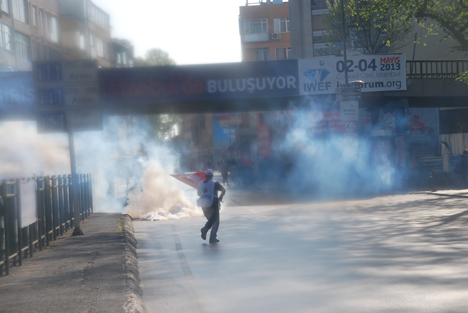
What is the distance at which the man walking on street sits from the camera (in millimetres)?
13875

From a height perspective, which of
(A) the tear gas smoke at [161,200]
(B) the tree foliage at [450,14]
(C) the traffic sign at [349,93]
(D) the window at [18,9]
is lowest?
(A) the tear gas smoke at [161,200]

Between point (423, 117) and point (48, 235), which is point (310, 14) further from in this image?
point (48, 235)

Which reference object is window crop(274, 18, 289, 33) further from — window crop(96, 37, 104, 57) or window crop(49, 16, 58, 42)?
window crop(49, 16, 58, 42)

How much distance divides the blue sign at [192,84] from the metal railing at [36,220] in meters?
8.85

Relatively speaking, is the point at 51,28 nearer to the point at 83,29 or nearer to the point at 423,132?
the point at 83,29

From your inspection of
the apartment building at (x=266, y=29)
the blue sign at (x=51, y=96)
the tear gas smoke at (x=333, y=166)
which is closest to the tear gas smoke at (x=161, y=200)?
the tear gas smoke at (x=333, y=166)

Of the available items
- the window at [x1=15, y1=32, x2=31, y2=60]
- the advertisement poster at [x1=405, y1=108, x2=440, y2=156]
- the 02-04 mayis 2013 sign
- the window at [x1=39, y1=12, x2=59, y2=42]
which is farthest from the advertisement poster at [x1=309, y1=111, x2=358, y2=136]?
the window at [x1=39, y1=12, x2=59, y2=42]

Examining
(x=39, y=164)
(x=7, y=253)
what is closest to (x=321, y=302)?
(x=7, y=253)

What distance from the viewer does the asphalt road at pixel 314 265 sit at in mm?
6988

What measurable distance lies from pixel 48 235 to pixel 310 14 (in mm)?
42422

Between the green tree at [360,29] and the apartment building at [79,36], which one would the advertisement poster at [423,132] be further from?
the apartment building at [79,36]

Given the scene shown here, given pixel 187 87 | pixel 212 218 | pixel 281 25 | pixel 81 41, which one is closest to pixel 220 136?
pixel 281 25

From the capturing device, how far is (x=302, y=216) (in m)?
19.0

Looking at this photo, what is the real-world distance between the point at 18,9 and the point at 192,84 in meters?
10.4
